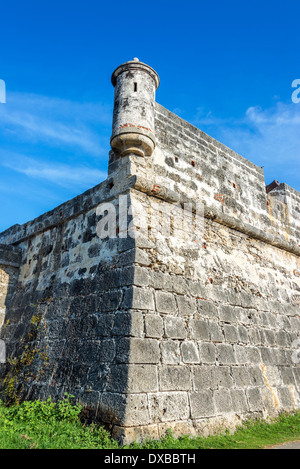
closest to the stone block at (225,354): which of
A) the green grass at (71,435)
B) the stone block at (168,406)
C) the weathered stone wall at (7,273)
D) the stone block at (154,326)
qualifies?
the green grass at (71,435)

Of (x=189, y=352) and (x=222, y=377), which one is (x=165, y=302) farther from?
(x=222, y=377)

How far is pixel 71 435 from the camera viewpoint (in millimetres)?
3914

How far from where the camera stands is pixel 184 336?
4.86m

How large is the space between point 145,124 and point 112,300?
9.16 feet

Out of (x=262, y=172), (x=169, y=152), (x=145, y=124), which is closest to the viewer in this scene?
(x=145, y=124)

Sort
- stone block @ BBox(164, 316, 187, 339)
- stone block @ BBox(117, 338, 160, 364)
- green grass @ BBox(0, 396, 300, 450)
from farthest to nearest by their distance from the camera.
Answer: stone block @ BBox(164, 316, 187, 339), stone block @ BBox(117, 338, 160, 364), green grass @ BBox(0, 396, 300, 450)

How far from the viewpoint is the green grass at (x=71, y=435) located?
3.71 m

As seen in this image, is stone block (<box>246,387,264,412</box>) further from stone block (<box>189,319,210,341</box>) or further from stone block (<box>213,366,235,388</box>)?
stone block (<box>189,319,210,341</box>)

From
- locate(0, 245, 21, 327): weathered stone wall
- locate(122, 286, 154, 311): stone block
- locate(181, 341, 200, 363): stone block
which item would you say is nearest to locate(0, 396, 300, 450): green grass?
locate(181, 341, 200, 363): stone block

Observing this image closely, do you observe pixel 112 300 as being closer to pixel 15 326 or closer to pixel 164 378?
pixel 164 378

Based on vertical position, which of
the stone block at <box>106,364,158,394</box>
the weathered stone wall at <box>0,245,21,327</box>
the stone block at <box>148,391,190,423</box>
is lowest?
the stone block at <box>148,391,190,423</box>

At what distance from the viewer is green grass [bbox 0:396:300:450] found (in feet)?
12.2

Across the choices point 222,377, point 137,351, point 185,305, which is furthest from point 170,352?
point 222,377
